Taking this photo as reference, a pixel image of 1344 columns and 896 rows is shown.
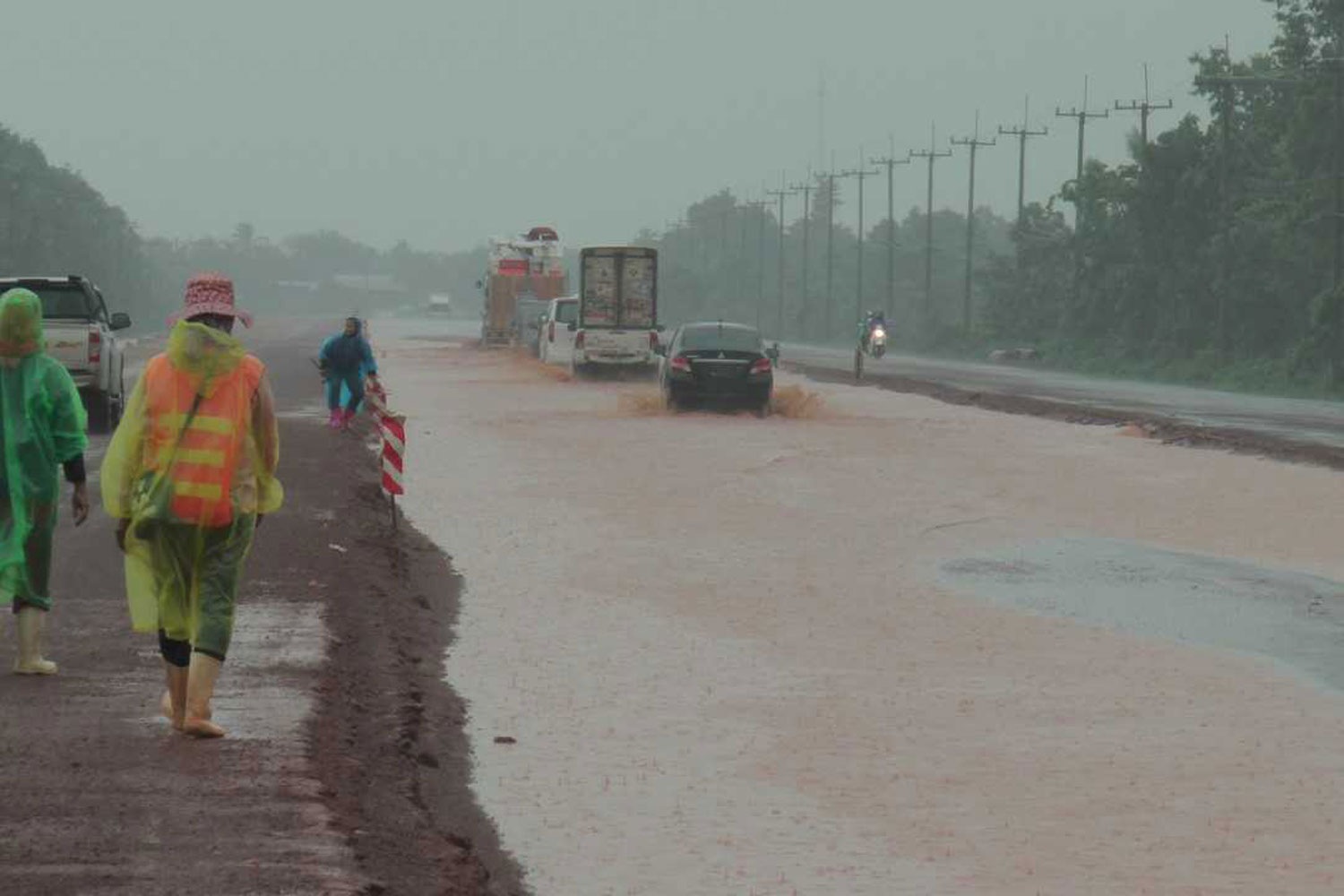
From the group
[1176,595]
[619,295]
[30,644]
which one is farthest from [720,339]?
[30,644]

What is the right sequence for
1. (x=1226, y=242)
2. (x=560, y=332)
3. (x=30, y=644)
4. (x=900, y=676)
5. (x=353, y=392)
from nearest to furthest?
(x=30, y=644) → (x=900, y=676) → (x=353, y=392) → (x=560, y=332) → (x=1226, y=242)

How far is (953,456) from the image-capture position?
107 ft

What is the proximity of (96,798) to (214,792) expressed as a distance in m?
0.44

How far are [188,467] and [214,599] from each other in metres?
0.53

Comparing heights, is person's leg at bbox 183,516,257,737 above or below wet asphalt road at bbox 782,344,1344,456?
above

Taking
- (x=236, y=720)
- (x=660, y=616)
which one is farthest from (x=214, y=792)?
(x=660, y=616)

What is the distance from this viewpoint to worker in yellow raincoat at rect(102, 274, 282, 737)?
10133mm

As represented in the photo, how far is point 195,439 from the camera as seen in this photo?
399 inches

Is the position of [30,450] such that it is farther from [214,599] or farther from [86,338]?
[86,338]

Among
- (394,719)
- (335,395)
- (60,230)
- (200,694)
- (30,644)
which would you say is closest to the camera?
(200,694)

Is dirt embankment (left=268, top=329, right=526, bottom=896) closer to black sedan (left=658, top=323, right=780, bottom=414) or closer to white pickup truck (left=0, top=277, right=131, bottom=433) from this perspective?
white pickup truck (left=0, top=277, right=131, bottom=433)

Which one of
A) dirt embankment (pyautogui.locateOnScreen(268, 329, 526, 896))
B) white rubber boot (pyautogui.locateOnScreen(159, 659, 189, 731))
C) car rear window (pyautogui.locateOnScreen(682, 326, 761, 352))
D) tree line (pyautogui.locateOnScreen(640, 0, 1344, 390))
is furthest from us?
tree line (pyautogui.locateOnScreen(640, 0, 1344, 390))

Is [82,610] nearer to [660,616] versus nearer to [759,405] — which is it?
[660,616]

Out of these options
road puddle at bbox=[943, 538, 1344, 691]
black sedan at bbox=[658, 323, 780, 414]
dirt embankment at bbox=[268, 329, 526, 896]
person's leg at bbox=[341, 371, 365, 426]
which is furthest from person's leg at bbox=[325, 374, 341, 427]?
road puddle at bbox=[943, 538, 1344, 691]
